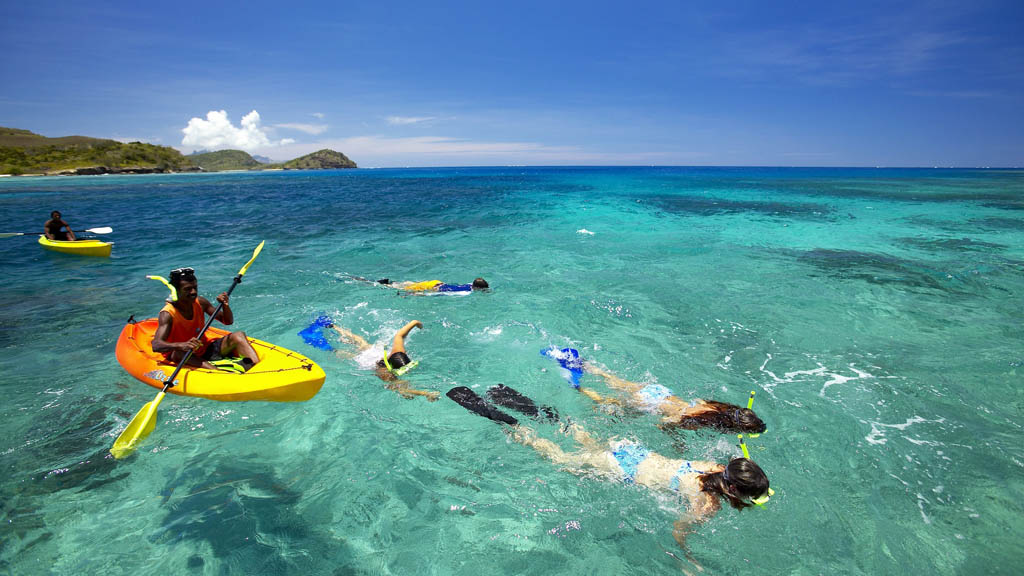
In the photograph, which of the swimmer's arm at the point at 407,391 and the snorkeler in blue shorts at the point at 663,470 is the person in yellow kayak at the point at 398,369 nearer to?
the swimmer's arm at the point at 407,391

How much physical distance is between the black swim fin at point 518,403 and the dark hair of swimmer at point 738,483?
2288 mm

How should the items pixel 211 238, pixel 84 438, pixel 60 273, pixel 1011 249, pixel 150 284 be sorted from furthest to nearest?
pixel 211 238
pixel 1011 249
pixel 60 273
pixel 150 284
pixel 84 438

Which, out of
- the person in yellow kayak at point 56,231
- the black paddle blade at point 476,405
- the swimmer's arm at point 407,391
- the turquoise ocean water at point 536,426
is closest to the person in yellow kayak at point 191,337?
the turquoise ocean water at point 536,426

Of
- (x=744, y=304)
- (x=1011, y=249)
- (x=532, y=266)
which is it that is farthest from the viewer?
(x=1011, y=249)

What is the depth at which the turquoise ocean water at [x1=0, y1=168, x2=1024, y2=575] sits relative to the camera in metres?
4.34

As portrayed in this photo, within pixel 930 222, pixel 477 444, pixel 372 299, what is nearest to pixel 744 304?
pixel 477 444

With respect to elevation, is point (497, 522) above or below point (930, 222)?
below

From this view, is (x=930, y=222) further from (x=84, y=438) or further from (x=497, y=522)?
(x=84, y=438)

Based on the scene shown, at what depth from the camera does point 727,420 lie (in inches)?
239

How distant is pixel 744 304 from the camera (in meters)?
11.4

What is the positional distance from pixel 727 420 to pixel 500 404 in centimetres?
341

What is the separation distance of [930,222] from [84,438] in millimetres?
40088

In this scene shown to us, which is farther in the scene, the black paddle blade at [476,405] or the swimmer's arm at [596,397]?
the swimmer's arm at [596,397]

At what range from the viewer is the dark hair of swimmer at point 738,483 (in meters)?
4.58
